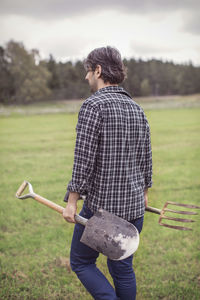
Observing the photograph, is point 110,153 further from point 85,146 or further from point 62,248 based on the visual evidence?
point 62,248

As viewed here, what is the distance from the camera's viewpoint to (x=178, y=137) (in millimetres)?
13898

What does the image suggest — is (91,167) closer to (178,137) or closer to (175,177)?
(175,177)

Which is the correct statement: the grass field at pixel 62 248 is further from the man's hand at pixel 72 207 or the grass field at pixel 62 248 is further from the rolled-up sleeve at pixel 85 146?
the rolled-up sleeve at pixel 85 146

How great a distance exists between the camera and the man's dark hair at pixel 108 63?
196 centimetres

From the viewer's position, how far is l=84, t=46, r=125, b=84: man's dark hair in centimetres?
196

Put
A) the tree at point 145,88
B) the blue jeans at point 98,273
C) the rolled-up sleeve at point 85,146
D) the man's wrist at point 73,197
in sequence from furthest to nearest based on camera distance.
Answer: the tree at point 145,88 → the blue jeans at point 98,273 → the man's wrist at point 73,197 → the rolled-up sleeve at point 85,146

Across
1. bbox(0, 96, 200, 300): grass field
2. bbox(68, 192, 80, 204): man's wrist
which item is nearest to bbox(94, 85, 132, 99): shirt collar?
bbox(68, 192, 80, 204): man's wrist

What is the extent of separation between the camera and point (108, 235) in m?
1.98

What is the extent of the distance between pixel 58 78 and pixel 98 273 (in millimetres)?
83947

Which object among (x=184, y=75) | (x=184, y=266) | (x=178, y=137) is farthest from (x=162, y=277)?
(x=184, y=75)

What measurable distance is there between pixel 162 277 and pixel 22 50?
65499 millimetres

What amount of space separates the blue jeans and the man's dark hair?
1.01 metres

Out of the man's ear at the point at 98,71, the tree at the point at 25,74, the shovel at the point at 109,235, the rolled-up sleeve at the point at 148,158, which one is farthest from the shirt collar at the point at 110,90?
the tree at the point at 25,74

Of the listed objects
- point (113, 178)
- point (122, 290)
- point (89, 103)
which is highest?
point (89, 103)
